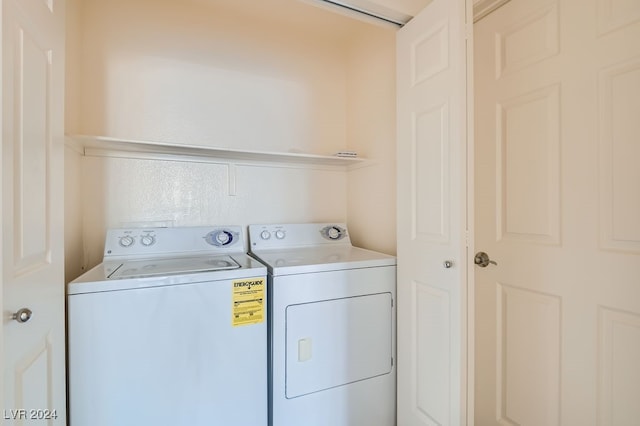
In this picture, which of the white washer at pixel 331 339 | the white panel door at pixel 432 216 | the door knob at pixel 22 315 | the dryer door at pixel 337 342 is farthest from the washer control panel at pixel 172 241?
the white panel door at pixel 432 216

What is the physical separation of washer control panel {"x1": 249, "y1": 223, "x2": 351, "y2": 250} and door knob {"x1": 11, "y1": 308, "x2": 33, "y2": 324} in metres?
1.16

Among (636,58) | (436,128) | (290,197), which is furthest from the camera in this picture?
(290,197)

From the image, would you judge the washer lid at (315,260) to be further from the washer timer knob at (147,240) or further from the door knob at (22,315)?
the door knob at (22,315)

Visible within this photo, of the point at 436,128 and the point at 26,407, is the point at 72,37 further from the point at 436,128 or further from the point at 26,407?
the point at 436,128

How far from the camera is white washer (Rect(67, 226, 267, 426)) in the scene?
108cm

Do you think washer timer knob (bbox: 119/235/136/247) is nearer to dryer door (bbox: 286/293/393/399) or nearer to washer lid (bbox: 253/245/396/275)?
washer lid (bbox: 253/245/396/275)

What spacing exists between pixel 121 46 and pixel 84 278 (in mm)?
1390

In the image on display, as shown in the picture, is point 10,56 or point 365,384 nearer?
point 10,56

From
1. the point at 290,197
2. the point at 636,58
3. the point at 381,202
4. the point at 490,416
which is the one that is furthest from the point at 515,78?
the point at 490,416

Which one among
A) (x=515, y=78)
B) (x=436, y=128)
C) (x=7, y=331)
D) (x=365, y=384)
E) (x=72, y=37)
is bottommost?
(x=365, y=384)

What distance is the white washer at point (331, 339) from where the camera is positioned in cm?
136

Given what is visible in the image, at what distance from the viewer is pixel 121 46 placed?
1.71 meters

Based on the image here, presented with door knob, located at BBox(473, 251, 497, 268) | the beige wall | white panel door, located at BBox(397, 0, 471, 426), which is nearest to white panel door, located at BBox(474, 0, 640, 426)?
door knob, located at BBox(473, 251, 497, 268)

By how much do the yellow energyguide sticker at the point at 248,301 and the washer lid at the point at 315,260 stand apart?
0.10 metres
